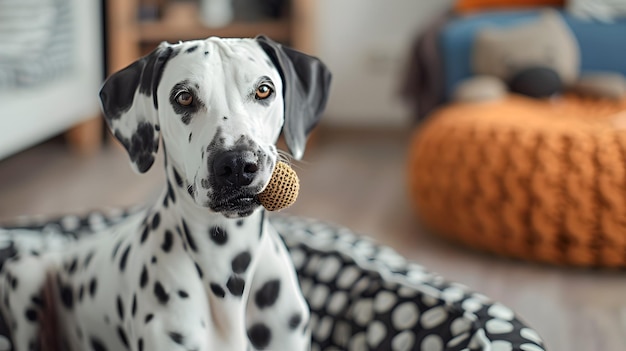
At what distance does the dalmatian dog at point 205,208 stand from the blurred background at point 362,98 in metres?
0.80

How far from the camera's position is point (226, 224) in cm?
129

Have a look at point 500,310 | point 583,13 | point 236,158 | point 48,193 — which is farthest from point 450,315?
point 583,13

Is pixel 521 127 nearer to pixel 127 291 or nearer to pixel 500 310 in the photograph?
pixel 500 310

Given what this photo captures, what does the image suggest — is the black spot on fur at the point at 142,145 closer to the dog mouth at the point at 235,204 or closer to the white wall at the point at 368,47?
the dog mouth at the point at 235,204

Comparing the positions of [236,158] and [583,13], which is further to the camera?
[583,13]

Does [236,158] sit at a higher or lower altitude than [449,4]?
higher

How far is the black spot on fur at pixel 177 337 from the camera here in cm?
127

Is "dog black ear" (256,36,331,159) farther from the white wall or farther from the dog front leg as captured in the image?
the white wall

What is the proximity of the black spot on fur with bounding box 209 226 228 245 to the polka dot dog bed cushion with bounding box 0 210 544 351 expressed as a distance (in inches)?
19.0

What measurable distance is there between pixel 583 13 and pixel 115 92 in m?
2.43

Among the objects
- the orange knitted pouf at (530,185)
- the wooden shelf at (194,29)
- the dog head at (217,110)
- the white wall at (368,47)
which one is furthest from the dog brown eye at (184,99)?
the white wall at (368,47)

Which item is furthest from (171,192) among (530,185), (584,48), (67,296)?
(584,48)

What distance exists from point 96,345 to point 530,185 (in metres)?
1.21

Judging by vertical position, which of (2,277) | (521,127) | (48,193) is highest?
(521,127)
